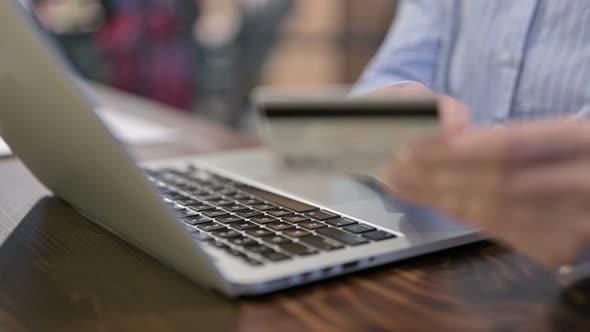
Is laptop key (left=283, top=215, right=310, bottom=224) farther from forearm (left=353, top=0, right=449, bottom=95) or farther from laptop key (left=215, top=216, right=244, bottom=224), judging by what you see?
forearm (left=353, top=0, right=449, bottom=95)

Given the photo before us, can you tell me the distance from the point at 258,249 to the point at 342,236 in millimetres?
49

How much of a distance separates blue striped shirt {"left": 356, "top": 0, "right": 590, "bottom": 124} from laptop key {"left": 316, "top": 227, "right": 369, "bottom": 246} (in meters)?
0.20

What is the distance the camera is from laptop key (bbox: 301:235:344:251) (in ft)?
1.14

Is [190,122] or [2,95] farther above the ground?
[2,95]

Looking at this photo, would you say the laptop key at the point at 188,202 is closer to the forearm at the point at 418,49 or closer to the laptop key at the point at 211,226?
the laptop key at the point at 211,226

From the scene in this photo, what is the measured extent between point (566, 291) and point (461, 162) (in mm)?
96

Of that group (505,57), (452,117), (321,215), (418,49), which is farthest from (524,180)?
(418,49)

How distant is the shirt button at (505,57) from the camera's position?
0.69 m

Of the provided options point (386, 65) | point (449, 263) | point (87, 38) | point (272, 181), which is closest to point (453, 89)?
point (386, 65)

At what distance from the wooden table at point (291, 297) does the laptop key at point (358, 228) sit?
3 cm

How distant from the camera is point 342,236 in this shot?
0.37 meters

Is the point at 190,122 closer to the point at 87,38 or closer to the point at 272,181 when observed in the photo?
the point at 272,181

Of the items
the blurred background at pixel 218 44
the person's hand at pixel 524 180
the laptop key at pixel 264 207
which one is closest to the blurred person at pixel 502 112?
the person's hand at pixel 524 180

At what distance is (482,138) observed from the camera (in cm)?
27
